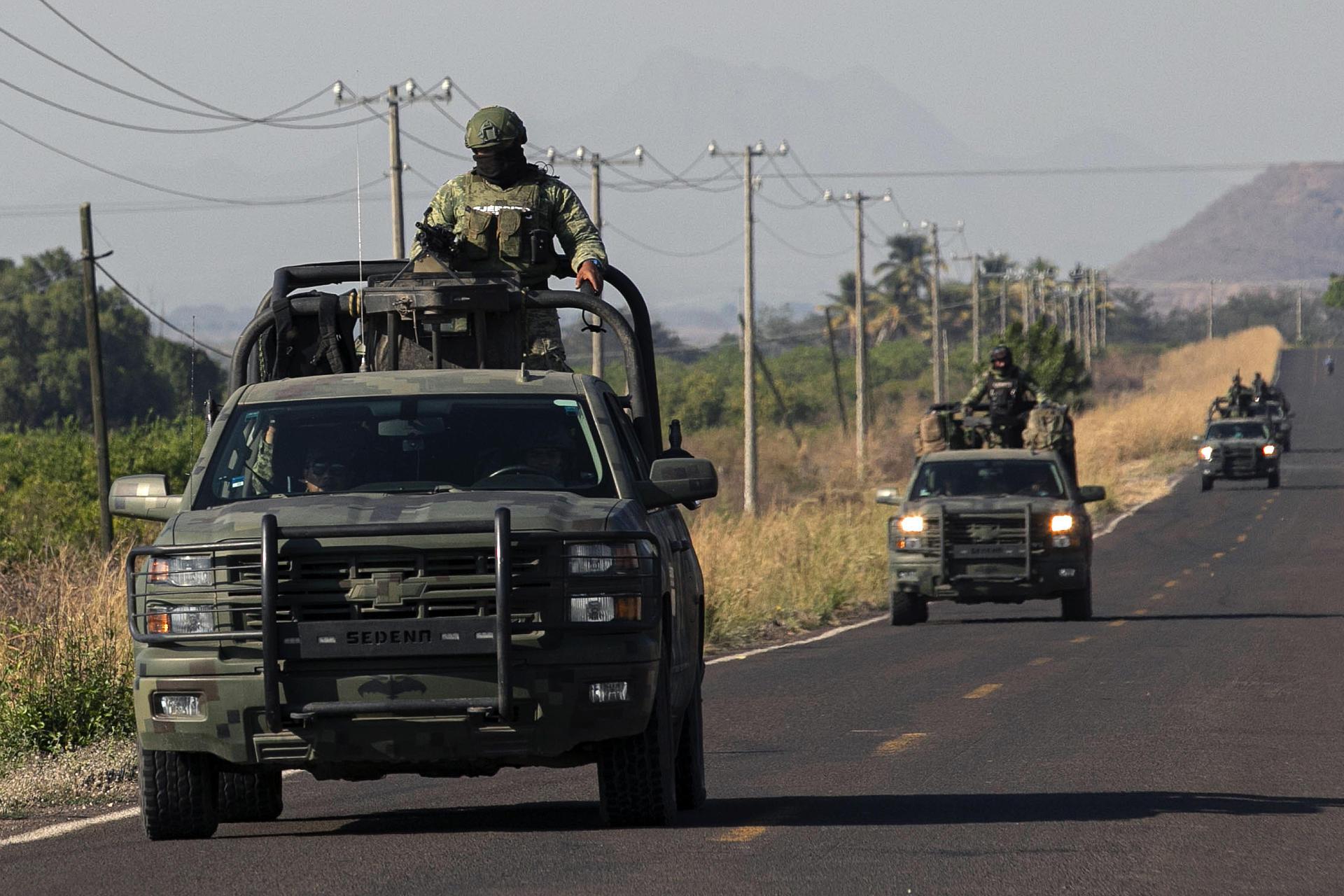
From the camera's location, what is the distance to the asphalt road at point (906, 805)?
7.45 metres

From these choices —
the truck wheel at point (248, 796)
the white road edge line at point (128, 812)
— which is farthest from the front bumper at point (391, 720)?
the white road edge line at point (128, 812)

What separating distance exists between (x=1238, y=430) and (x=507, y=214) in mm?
49965

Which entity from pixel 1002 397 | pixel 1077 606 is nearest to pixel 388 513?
pixel 1077 606

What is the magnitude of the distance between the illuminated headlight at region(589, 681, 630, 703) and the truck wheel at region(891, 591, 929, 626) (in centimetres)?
1544

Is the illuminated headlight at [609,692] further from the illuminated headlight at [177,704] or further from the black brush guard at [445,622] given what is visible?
the illuminated headlight at [177,704]

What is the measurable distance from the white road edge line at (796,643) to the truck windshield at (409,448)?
9611 mm

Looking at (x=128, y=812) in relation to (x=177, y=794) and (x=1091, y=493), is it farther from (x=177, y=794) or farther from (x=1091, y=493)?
(x=1091, y=493)


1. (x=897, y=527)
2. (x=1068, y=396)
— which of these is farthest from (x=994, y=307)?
(x=897, y=527)

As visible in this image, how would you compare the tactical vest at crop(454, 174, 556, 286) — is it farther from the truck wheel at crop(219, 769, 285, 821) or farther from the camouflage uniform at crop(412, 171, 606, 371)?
the truck wheel at crop(219, 769, 285, 821)

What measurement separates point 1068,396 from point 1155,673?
74198mm

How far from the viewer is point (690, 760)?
29.6ft

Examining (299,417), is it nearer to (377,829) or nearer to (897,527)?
(377,829)

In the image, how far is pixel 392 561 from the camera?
7.41 metres

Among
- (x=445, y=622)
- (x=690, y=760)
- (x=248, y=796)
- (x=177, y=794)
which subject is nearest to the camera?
(x=445, y=622)
